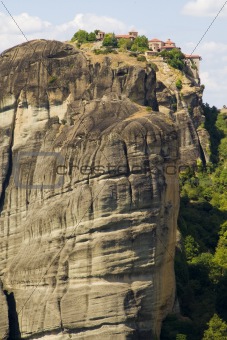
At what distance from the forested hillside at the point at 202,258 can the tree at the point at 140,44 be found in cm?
1570

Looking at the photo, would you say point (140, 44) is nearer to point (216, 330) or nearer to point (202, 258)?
point (202, 258)

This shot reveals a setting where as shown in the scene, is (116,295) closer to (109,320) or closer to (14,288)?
(109,320)

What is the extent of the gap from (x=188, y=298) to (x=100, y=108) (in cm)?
1226

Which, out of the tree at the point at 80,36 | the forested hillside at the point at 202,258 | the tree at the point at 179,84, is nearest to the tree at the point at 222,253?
the forested hillside at the point at 202,258

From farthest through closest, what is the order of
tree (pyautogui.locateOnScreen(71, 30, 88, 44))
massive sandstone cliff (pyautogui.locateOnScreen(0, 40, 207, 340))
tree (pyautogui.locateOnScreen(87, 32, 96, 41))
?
tree (pyautogui.locateOnScreen(87, 32, 96, 41)) < tree (pyautogui.locateOnScreen(71, 30, 88, 44)) < massive sandstone cliff (pyautogui.locateOnScreen(0, 40, 207, 340))

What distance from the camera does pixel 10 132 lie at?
76.0 m

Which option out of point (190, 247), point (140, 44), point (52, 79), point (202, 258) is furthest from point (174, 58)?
point (52, 79)

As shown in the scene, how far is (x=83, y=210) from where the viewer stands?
66.3 meters

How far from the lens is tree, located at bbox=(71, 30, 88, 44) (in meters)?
120

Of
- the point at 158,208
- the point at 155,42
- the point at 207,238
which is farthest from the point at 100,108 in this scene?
the point at 155,42

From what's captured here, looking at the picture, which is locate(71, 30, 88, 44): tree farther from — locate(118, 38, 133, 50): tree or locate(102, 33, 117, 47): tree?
locate(118, 38, 133, 50): tree

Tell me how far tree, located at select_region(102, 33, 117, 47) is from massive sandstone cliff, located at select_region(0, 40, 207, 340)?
135 feet

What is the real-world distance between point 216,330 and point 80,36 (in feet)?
186

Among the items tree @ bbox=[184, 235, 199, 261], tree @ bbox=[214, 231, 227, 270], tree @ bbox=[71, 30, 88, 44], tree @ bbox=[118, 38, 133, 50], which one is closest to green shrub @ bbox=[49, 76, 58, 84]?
tree @ bbox=[184, 235, 199, 261]
